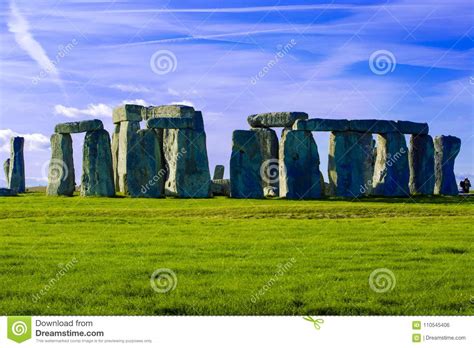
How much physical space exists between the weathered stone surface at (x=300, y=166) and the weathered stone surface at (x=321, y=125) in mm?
276

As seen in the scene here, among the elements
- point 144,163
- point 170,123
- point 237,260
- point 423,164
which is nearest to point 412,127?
point 423,164

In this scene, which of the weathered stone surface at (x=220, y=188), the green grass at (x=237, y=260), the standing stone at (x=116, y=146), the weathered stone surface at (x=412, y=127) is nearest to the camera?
the green grass at (x=237, y=260)

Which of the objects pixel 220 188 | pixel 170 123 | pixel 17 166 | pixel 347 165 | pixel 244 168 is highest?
pixel 170 123

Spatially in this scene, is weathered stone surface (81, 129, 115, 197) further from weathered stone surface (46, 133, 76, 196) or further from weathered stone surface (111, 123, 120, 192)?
weathered stone surface (111, 123, 120, 192)

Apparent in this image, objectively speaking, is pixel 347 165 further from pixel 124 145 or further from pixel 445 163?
pixel 124 145

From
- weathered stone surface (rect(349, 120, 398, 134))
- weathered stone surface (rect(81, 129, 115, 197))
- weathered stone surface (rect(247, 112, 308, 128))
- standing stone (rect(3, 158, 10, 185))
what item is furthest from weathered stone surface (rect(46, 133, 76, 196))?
weathered stone surface (rect(349, 120, 398, 134))

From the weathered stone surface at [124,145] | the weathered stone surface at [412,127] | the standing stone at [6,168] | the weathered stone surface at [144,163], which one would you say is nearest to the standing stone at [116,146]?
the weathered stone surface at [124,145]

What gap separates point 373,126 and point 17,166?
66.3 ft

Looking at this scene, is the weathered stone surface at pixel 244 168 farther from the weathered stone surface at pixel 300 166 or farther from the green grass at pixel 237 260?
the green grass at pixel 237 260

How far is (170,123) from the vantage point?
30.8m

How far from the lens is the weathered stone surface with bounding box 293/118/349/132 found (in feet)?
99.5

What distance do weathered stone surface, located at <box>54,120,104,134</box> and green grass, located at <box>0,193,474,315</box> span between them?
809cm

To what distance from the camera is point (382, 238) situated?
1650 centimetres

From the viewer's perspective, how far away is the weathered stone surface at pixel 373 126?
31455 millimetres
